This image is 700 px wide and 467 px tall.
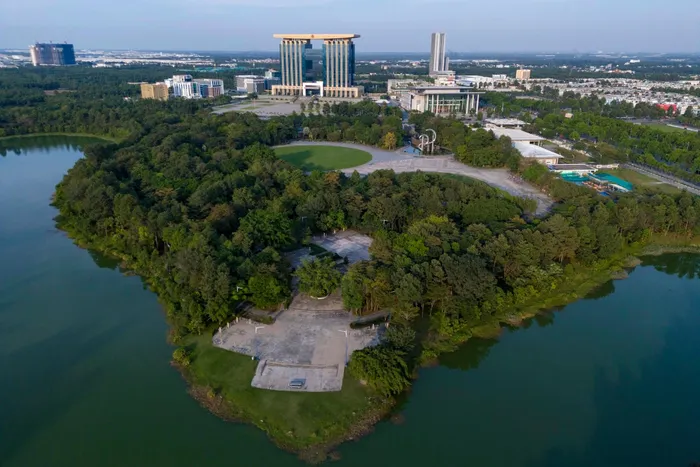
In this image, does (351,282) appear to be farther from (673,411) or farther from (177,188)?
(177,188)

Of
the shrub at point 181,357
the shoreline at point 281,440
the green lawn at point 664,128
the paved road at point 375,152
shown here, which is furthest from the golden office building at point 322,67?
the shoreline at point 281,440

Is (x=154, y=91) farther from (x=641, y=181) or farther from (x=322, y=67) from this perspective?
(x=641, y=181)

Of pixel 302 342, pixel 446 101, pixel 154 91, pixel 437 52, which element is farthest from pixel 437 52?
pixel 302 342

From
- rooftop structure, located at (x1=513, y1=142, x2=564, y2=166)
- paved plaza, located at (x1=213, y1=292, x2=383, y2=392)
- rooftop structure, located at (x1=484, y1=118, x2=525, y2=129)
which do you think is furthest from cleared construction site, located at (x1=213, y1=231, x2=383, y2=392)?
rooftop structure, located at (x1=484, y1=118, x2=525, y2=129)

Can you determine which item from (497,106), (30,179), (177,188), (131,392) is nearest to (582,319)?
(131,392)

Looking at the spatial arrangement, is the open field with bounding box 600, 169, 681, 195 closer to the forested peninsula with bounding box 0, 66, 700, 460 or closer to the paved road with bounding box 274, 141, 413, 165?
the forested peninsula with bounding box 0, 66, 700, 460

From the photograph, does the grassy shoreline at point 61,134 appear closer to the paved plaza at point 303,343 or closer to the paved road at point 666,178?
the paved plaza at point 303,343
